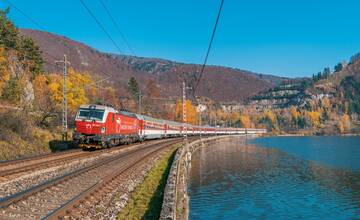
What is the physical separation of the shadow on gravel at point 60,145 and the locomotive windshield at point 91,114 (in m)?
4.50

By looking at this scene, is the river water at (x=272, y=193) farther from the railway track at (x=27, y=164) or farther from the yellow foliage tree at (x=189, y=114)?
the yellow foliage tree at (x=189, y=114)

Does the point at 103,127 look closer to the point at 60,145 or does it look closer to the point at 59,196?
the point at 60,145

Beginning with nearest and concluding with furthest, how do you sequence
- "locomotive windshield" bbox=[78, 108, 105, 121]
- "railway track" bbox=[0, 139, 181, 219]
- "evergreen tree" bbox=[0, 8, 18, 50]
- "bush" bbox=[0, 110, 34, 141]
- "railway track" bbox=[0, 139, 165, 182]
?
"railway track" bbox=[0, 139, 181, 219], "railway track" bbox=[0, 139, 165, 182], "bush" bbox=[0, 110, 34, 141], "locomotive windshield" bbox=[78, 108, 105, 121], "evergreen tree" bbox=[0, 8, 18, 50]

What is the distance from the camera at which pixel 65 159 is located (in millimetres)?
26438

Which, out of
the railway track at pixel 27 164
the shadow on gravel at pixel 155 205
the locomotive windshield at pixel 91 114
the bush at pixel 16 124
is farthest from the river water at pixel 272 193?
the bush at pixel 16 124

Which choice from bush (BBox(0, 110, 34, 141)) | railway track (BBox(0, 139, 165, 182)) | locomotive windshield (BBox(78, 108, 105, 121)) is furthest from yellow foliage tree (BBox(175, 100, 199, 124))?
railway track (BBox(0, 139, 165, 182))

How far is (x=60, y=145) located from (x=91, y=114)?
5.76 metres

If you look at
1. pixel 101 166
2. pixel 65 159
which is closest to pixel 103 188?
pixel 101 166

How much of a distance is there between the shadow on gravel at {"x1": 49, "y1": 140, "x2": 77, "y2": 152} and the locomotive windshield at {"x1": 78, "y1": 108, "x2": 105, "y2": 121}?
4497 millimetres

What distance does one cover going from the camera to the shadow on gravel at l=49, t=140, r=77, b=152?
1417 inches

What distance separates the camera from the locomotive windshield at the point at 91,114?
3362cm

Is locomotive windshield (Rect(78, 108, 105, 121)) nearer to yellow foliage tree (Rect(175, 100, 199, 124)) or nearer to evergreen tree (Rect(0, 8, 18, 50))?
evergreen tree (Rect(0, 8, 18, 50))

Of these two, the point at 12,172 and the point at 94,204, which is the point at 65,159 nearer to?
the point at 12,172

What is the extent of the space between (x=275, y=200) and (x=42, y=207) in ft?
51.7
